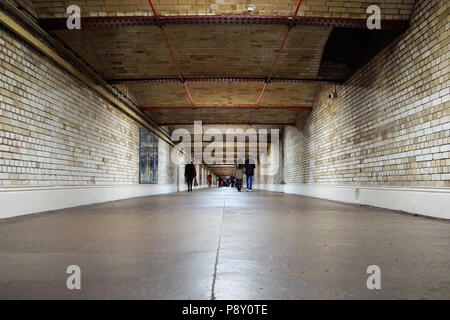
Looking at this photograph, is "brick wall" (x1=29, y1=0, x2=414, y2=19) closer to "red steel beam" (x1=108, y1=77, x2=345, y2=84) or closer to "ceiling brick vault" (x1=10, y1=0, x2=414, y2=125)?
"ceiling brick vault" (x1=10, y1=0, x2=414, y2=125)

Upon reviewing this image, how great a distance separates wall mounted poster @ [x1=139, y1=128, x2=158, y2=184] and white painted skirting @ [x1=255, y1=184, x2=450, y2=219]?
7.48 m

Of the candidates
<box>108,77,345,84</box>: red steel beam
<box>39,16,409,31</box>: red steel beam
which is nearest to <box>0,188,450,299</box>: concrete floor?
<box>39,16,409,31</box>: red steel beam

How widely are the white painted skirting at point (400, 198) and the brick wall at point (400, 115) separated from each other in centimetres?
16

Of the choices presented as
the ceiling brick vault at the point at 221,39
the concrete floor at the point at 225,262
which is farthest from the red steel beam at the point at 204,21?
the concrete floor at the point at 225,262

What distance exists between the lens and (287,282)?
74.4 inches

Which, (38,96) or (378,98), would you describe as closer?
(38,96)

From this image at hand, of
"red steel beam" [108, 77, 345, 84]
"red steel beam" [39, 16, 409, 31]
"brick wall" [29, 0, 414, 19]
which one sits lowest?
"red steel beam" [108, 77, 345, 84]

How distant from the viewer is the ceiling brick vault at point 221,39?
6.62 m

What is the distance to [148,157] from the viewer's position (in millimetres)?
15172

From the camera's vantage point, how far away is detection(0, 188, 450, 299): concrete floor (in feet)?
5.70

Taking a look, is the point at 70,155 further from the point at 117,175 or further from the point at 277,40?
the point at 277,40

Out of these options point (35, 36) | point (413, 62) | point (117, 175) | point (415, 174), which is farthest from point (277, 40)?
point (117, 175)

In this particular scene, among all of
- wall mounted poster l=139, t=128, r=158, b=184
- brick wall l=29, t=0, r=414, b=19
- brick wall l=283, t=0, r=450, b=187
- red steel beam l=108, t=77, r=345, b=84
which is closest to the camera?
brick wall l=283, t=0, r=450, b=187

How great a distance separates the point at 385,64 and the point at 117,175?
27.9ft
